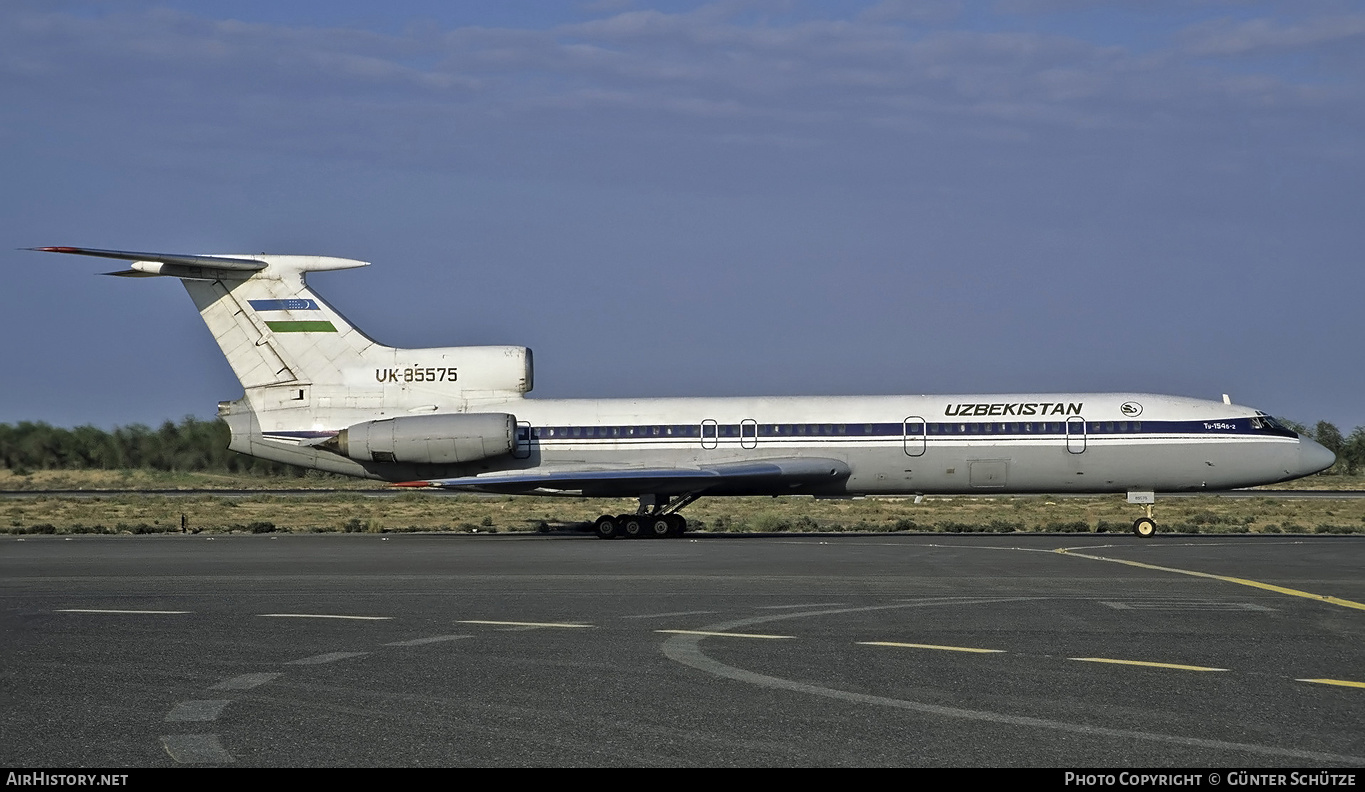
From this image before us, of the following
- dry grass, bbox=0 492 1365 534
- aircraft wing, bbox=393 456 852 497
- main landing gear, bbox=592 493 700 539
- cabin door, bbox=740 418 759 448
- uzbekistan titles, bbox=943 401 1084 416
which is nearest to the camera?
aircraft wing, bbox=393 456 852 497

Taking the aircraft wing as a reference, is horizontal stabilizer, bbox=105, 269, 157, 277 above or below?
above

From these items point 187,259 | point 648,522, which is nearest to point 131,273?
point 187,259

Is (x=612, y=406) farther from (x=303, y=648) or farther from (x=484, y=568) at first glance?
(x=303, y=648)

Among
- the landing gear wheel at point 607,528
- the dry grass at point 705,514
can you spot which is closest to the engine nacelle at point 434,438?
the landing gear wheel at point 607,528

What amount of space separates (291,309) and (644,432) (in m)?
8.99

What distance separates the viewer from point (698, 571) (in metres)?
18.9

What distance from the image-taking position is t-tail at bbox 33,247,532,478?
31328mm

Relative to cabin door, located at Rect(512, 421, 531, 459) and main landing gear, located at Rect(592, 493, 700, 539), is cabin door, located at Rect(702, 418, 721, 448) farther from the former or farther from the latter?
cabin door, located at Rect(512, 421, 531, 459)

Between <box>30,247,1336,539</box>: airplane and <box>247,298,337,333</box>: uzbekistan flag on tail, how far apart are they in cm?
3

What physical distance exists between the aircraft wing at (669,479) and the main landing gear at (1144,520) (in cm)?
637

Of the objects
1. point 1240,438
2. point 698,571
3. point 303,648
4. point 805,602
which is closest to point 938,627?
point 805,602

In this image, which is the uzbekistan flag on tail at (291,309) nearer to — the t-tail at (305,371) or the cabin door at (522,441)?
the t-tail at (305,371)

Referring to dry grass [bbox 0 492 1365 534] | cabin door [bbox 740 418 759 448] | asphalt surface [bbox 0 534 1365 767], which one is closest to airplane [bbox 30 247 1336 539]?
cabin door [bbox 740 418 759 448]
